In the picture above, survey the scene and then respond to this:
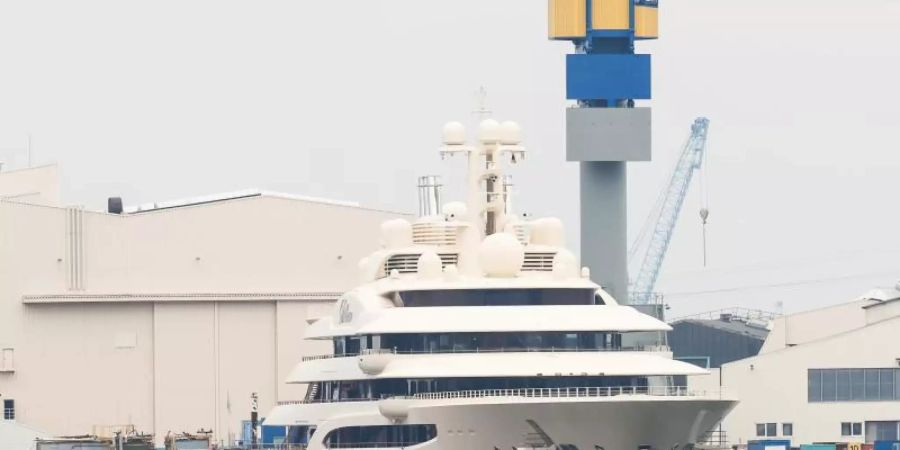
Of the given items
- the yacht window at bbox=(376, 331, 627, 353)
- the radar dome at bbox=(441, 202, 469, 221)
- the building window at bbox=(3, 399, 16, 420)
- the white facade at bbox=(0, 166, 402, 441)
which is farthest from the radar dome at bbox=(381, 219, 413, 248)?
the building window at bbox=(3, 399, 16, 420)

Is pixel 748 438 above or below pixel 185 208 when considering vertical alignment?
below

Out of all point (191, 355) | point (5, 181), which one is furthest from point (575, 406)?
point (5, 181)

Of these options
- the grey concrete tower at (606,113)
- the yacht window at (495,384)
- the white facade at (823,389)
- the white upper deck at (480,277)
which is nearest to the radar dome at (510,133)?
the white upper deck at (480,277)

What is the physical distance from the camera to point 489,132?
111812mm

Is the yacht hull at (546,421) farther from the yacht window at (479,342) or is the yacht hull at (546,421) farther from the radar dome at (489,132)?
the radar dome at (489,132)

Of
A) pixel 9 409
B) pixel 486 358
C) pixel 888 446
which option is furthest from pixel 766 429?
pixel 486 358

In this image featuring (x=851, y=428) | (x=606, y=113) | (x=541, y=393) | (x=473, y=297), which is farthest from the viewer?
(x=606, y=113)

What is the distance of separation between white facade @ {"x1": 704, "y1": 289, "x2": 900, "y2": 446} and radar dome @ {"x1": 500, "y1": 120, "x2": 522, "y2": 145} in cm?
3186

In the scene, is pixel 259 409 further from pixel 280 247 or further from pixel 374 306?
pixel 374 306

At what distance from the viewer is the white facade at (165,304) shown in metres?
154

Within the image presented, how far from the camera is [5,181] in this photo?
166 m

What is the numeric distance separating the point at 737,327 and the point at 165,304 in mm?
29671

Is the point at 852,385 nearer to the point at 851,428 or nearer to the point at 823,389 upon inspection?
the point at 823,389

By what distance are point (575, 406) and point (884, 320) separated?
49722 mm
